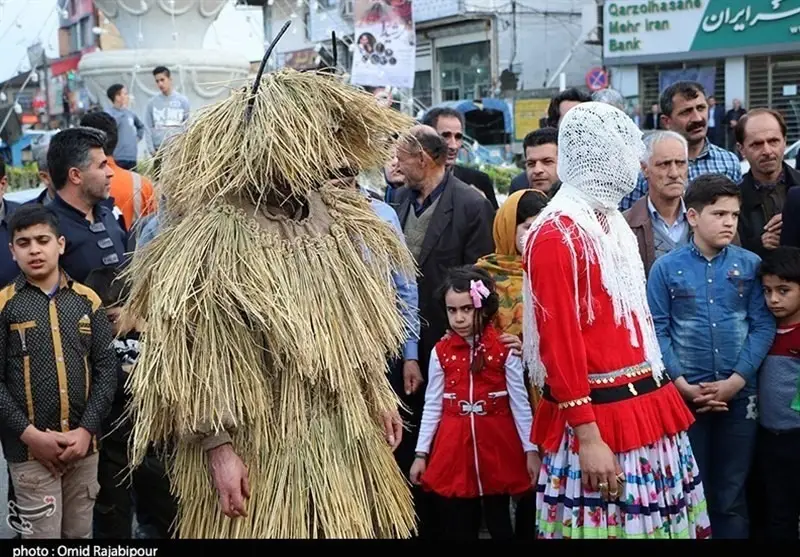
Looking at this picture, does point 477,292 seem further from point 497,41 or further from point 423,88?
point 423,88

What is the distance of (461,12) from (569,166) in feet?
88.2

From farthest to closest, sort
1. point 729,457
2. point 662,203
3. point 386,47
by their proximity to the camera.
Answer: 1. point 386,47
2. point 662,203
3. point 729,457

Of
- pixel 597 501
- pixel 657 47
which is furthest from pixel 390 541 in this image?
pixel 657 47

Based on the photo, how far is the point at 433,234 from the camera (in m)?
4.93

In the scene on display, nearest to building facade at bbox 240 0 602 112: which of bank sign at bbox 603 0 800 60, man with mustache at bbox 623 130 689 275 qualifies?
bank sign at bbox 603 0 800 60

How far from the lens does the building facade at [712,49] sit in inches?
869

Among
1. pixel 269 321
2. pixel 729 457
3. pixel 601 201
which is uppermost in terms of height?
pixel 601 201

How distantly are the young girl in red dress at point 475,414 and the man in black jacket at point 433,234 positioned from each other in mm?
600

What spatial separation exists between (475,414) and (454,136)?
7.18 feet

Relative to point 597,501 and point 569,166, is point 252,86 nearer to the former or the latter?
point 569,166

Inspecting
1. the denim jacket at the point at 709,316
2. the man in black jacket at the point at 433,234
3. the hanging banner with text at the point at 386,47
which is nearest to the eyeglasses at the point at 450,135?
the man in black jacket at the point at 433,234

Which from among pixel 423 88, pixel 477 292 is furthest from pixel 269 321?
pixel 423 88

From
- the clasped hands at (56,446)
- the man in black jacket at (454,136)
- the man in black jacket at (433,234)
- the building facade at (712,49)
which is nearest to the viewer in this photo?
the clasped hands at (56,446)

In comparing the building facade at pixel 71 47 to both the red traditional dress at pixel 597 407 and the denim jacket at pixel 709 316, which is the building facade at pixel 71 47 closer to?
the denim jacket at pixel 709 316
